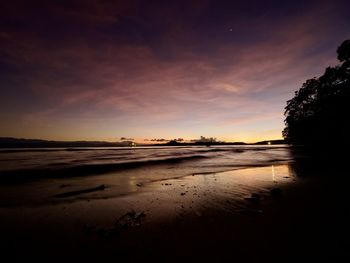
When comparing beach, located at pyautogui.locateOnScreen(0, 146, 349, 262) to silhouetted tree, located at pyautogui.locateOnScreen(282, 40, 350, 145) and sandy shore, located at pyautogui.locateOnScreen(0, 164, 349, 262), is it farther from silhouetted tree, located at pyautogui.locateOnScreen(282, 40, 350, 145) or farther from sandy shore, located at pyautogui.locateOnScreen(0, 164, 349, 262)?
silhouetted tree, located at pyautogui.locateOnScreen(282, 40, 350, 145)

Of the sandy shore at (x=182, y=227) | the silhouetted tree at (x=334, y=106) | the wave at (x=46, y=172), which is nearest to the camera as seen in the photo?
the sandy shore at (x=182, y=227)

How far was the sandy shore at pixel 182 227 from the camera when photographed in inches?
162

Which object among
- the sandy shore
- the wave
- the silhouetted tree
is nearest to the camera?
the sandy shore

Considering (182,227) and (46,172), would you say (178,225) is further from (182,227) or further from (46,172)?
(46,172)

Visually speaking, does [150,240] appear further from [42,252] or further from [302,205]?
[302,205]

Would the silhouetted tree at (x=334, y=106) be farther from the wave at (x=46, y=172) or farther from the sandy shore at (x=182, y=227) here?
the wave at (x=46, y=172)

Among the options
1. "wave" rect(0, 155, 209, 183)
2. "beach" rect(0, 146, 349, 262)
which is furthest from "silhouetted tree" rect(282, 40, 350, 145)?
"wave" rect(0, 155, 209, 183)

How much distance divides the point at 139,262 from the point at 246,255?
1.99 m

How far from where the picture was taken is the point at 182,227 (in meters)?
5.38

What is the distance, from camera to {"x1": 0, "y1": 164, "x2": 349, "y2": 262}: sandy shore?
4.11 m

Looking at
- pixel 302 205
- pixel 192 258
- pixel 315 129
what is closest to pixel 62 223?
pixel 192 258

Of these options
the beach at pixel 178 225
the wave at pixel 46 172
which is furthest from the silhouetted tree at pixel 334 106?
the wave at pixel 46 172

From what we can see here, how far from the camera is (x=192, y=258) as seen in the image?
3922 millimetres

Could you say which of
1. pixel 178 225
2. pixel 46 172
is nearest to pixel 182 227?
pixel 178 225
